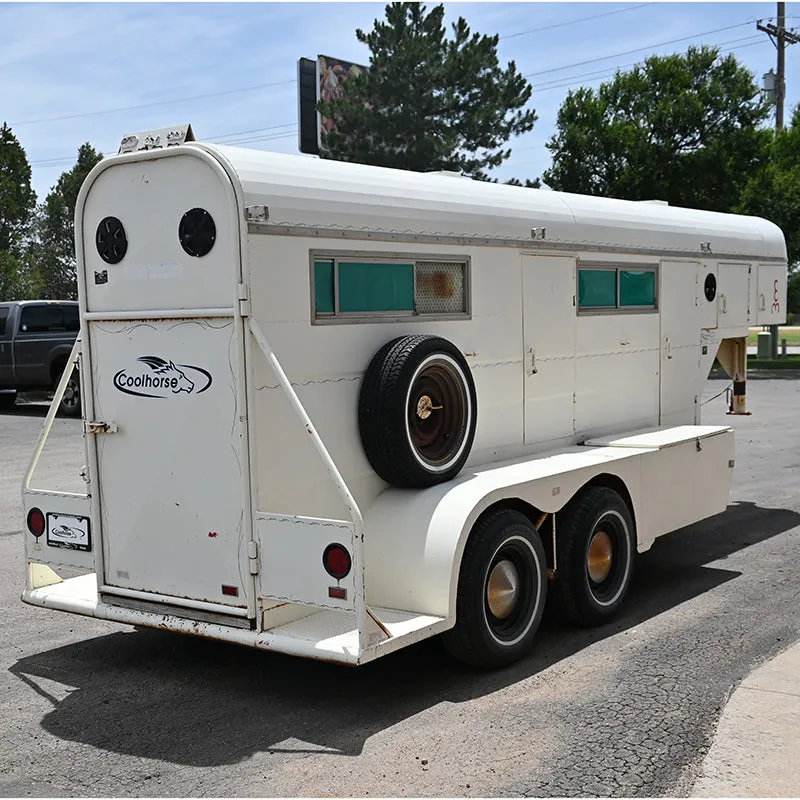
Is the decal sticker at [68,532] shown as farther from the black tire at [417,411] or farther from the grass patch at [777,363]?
the grass patch at [777,363]

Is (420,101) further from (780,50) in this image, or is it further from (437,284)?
(437,284)

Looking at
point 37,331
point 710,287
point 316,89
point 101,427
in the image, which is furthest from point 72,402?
point 316,89

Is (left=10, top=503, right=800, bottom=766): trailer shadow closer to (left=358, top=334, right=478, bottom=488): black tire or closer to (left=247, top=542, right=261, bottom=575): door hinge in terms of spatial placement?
(left=247, top=542, right=261, bottom=575): door hinge

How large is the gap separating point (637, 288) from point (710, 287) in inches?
57.2

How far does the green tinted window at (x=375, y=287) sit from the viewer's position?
606cm

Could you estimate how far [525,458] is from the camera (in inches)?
291

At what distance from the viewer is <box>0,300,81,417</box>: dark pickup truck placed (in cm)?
2073

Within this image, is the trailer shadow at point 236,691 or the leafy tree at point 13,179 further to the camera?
the leafy tree at point 13,179

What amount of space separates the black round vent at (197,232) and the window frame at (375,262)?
1.84 ft

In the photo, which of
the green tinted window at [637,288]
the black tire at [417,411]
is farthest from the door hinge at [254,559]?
the green tinted window at [637,288]

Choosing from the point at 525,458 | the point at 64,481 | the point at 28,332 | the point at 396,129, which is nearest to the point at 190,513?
the point at 525,458

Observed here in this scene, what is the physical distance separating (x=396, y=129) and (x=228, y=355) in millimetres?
27648

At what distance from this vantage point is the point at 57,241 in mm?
66562

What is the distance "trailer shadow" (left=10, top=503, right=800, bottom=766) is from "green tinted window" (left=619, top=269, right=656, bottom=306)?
2463 mm
